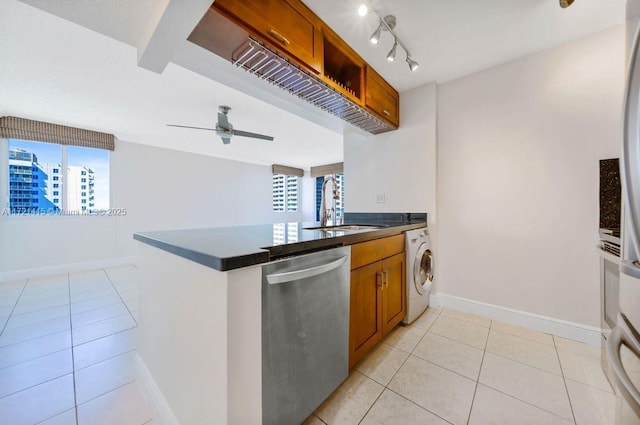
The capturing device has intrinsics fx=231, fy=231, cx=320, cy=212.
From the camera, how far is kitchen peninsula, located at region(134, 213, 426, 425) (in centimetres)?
73

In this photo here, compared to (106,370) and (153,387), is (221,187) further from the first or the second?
(153,387)

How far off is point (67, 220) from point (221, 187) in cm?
273

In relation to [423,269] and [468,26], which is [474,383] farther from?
[468,26]

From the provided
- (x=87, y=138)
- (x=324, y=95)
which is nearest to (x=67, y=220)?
(x=87, y=138)

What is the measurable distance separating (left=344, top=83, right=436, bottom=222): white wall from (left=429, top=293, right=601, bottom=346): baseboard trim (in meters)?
0.87

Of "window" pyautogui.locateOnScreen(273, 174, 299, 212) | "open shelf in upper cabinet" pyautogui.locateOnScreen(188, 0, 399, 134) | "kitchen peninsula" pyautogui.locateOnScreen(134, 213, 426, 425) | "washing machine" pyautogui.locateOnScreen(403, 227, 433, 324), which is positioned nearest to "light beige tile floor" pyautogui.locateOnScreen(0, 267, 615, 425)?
"washing machine" pyautogui.locateOnScreen(403, 227, 433, 324)

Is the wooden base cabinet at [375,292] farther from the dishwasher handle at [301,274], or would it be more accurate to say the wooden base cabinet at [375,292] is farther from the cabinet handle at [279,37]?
the cabinet handle at [279,37]

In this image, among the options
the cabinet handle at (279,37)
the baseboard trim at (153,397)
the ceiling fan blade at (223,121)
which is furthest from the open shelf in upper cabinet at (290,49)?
the baseboard trim at (153,397)

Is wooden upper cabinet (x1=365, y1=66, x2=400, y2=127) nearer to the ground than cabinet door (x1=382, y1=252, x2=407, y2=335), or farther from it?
farther from it

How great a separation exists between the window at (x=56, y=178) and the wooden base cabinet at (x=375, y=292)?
199 inches

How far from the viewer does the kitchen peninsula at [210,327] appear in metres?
0.73

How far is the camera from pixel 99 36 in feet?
5.80

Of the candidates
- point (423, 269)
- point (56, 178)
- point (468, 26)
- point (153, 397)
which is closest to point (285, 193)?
point (56, 178)

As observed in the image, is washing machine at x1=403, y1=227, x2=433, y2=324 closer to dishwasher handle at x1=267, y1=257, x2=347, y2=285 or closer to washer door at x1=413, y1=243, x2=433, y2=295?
washer door at x1=413, y1=243, x2=433, y2=295
